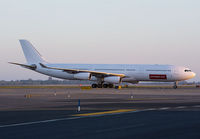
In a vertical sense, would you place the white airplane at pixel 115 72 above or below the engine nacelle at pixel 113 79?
above

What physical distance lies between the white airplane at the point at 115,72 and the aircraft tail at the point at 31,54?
203 cm

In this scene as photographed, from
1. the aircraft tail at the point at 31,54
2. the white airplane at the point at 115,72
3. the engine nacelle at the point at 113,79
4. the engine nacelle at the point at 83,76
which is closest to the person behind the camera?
the engine nacelle at the point at 113,79

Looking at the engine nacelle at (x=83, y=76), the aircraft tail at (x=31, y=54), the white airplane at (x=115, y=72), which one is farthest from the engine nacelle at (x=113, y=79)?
the aircraft tail at (x=31, y=54)

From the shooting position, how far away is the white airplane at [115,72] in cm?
6091

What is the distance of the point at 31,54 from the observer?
70062 millimetres

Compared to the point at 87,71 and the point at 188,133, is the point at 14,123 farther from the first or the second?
the point at 87,71

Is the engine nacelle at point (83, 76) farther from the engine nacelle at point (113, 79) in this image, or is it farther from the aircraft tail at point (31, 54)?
the aircraft tail at point (31, 54)

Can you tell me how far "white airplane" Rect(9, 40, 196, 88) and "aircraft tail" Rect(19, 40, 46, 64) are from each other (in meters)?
2.03

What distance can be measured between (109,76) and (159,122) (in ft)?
149

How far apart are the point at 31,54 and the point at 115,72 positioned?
18274mm

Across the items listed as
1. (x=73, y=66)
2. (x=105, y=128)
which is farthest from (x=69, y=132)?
(x=73, y=66)

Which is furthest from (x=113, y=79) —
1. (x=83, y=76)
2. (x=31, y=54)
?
(x=31, y=54)

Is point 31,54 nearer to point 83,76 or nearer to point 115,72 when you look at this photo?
point 83,76

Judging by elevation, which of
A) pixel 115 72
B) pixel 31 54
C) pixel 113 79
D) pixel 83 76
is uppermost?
pixel 31 54
